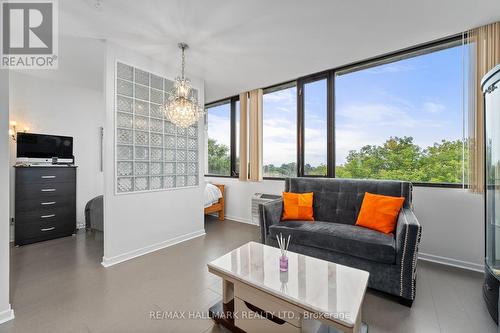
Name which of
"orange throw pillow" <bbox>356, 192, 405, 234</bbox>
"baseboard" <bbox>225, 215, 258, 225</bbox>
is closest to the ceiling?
"orange throw pillow" <bbox>356, 192, 405, 234</bbox>

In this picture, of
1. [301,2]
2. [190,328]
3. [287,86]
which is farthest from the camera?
[287,86]

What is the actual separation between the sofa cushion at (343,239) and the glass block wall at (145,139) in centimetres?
182

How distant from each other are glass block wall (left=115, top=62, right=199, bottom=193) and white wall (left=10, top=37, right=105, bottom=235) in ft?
2.10

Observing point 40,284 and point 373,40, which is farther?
point 373,40

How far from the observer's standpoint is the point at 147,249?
2.89 metres

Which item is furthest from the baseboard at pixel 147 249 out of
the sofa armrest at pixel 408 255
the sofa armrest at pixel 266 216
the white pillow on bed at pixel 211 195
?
the sofa armrest at pixel 408 255

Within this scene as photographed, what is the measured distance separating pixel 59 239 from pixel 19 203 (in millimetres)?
764

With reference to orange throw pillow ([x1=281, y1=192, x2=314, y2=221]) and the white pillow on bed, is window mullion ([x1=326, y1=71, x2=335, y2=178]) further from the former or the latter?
the white pillow on bed

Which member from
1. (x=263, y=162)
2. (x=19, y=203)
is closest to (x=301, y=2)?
(x=263, y=162)

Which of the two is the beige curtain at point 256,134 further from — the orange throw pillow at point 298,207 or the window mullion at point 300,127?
the orange throw pillow at point 298,207

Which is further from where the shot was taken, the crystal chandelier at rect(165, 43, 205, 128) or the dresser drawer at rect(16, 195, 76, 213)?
the dresser drawer at rect(16, 195, 76, 213)

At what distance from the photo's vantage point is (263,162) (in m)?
4.33

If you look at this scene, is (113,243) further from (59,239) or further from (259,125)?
(259,125)

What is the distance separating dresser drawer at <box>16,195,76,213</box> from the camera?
310cm
